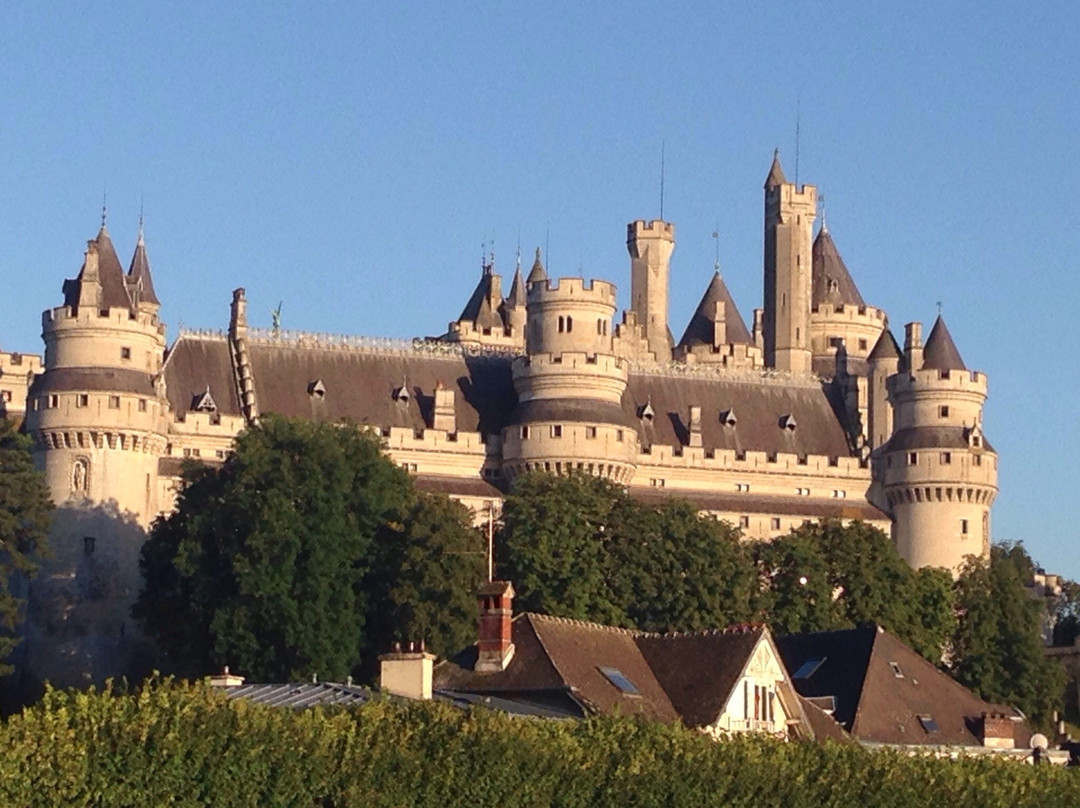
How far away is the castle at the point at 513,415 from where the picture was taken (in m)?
111

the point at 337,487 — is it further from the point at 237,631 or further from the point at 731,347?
the point at 731,347

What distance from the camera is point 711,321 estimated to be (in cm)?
14050

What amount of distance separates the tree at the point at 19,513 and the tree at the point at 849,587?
75.3ft

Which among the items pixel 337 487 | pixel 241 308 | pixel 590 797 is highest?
pixel 241 308

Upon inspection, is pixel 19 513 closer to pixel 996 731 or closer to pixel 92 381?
pixel 92 381

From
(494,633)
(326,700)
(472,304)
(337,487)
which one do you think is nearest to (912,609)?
(337,487)

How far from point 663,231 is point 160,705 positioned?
297 ft

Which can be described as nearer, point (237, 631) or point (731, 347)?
point (237, 631)

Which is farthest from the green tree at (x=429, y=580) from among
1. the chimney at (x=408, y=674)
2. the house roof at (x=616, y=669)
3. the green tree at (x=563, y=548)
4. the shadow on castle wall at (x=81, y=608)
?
the chimney at (x=408, y=674)

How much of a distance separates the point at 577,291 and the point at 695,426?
7996mm

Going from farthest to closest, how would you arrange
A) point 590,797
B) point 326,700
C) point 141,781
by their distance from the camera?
point 326,700
point 590,797
point 141,781

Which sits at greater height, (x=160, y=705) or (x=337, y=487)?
(x=337, y=487)

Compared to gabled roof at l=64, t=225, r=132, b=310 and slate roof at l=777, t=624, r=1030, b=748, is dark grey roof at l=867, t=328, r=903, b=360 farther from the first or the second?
slate roof at l=777, t=624, r=1030, b=748

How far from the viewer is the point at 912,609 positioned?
371 ft
